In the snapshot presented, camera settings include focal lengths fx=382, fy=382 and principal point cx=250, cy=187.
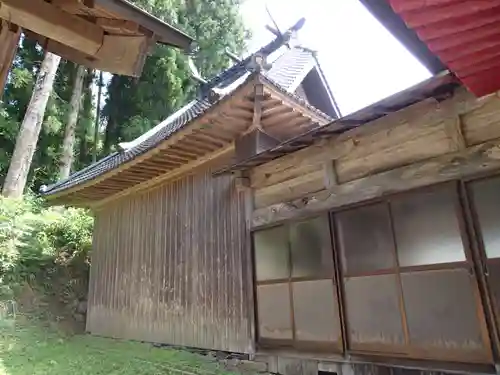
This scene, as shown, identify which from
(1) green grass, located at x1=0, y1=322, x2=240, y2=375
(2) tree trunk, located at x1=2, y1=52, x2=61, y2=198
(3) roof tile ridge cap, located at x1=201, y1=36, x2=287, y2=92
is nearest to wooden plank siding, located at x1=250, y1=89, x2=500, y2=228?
(1) green grass, located at x1=0, y1=322, x2=240, y2=375

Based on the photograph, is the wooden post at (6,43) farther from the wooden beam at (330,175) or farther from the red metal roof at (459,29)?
the wooden beam at (330,175)

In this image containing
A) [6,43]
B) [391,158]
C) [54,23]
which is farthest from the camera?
[391,158]

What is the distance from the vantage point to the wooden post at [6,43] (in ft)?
7.04

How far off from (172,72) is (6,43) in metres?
Result: 13.9

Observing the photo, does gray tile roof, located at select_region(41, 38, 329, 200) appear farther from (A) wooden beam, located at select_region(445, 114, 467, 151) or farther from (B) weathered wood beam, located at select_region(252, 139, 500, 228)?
(A) wooden beam, located at select_region(445, 114, 467, 151)

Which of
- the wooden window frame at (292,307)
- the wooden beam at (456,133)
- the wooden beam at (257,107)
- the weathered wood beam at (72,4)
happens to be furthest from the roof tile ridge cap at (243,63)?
the weathered wood beam at (72,4)

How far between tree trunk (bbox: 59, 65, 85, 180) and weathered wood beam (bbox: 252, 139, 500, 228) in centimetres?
1199

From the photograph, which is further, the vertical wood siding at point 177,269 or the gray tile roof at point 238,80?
the gray tile roof at point 238,80

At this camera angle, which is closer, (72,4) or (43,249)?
(72,4)

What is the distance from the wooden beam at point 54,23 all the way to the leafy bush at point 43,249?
8.48 m

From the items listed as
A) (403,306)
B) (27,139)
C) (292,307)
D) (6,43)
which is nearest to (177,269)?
(292,307)

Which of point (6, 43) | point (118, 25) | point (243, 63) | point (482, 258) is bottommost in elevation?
point (482, 258)

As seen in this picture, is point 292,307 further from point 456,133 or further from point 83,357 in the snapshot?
point 83,357

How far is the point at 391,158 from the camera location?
3.92 metres
